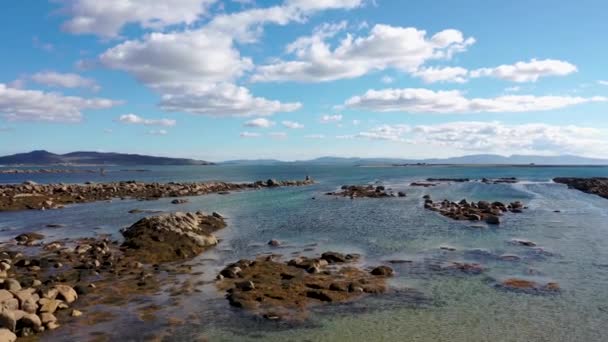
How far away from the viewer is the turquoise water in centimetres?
2059

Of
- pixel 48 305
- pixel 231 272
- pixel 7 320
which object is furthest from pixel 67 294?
pixel 231 272

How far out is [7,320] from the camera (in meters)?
19.7

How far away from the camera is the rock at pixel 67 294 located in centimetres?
2391

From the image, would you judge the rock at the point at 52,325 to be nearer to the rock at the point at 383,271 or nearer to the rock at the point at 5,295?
the rock at the point at 5,295

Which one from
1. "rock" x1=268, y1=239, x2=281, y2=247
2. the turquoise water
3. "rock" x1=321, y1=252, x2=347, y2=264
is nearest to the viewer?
the turquoise water

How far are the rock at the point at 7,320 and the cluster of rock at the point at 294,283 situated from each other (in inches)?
385

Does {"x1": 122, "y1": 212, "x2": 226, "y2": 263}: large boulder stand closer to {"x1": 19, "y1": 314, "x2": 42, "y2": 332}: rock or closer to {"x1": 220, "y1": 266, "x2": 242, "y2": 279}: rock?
{"x1": 220, "y1": 266, "x2": 242, "y2": 279}: rock

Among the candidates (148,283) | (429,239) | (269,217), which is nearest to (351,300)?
(148,283)

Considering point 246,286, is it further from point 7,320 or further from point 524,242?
point 524,242

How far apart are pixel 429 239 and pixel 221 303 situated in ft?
80.4

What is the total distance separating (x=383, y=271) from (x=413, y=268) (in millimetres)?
2898

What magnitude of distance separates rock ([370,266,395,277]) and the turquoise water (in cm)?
55

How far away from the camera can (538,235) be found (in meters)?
44.3

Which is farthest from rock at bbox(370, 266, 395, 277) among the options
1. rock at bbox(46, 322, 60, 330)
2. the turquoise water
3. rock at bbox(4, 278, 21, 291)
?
rock at bbox(4, 278, 21, 291)
